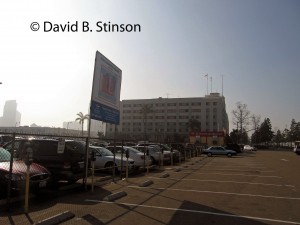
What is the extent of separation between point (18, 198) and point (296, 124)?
17152cm

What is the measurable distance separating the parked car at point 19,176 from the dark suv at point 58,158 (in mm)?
1623

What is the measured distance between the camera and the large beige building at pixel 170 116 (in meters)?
156

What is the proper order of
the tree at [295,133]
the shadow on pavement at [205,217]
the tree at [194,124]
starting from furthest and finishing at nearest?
the tree at [295,133] < the tree at [194,124] < the shadow on pavement at [205,217]

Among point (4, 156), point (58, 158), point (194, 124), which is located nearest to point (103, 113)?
point (58, 158)

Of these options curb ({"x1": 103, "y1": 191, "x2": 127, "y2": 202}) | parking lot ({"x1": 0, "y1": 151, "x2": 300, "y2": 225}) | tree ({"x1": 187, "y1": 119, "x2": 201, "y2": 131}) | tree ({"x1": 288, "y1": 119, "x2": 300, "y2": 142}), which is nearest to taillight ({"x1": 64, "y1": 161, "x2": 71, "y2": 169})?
parking lot ({"x1": 0, "y1": 151, "x2": 300, "y2": 225})

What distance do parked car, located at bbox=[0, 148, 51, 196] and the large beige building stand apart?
14014 cm

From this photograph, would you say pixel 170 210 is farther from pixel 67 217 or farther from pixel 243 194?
pixel 243 194

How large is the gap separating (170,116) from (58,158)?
152m

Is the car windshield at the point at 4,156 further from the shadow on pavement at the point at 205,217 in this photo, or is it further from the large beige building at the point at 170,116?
the large beige building at the point at 170,116

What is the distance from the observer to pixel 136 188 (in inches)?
540

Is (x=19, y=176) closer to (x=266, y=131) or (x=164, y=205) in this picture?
(x=164, y=205)

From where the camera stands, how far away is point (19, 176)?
32.7 ft

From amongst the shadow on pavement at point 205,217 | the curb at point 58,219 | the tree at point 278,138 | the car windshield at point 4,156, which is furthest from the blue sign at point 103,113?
the tree at point 278,138

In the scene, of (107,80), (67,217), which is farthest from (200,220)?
(107,80)
